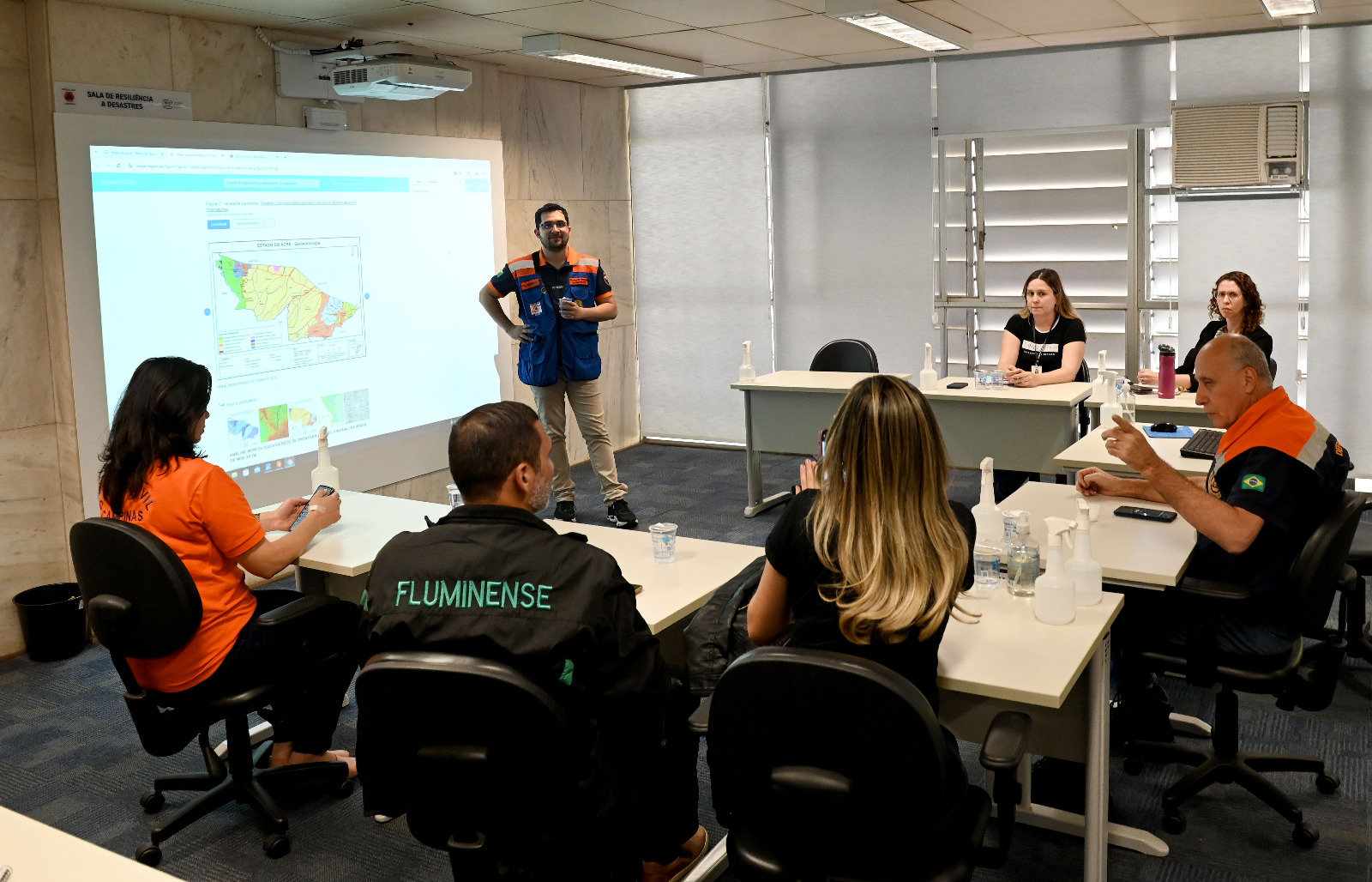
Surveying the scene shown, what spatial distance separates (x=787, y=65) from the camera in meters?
7.27

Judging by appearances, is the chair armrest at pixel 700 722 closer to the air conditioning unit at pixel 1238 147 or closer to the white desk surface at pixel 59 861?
the white desk surface at pixel 59 861

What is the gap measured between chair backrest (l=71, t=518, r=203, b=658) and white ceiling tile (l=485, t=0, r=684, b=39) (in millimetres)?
3308

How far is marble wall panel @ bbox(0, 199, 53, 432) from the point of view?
14.6 ft

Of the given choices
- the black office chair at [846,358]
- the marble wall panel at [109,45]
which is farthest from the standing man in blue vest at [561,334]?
the marble wall panel at [109,45]

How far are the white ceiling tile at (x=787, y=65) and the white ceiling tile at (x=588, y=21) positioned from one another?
4.86 ft

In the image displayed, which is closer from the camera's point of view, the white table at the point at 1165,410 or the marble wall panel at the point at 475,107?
the white table at the point at 1165,410

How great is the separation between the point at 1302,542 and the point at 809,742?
68.2 inches

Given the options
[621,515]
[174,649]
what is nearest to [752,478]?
[621,515]

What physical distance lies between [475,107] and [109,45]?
7.80ft

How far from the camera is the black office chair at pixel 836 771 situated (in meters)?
1.75

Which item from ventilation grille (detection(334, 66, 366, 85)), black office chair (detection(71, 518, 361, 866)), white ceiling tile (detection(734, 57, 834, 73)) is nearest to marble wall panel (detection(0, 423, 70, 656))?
black office chair (detection(71, 518, 361, 866))

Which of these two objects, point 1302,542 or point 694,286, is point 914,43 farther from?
point 1302,542

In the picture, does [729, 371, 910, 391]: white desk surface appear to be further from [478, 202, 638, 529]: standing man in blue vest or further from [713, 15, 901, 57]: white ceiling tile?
[713, 15, 901, 57]: white ceiling tile

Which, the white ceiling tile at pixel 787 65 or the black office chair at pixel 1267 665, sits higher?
the white ceiling tile at pixel 787 65
